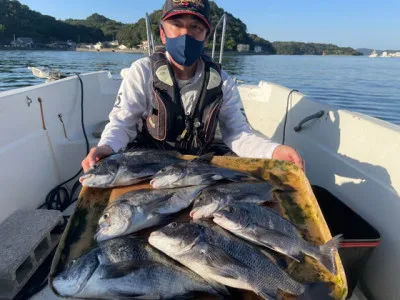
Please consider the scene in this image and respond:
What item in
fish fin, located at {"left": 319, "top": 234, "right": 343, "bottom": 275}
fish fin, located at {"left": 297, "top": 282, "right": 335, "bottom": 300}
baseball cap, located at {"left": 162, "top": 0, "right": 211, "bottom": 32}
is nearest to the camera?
fish fin, located at {"left": 297, "top": 282, "right": 335, "bottom": 300}

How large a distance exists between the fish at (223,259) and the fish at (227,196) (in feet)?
0.74

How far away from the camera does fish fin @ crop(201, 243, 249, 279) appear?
1694 millimetres

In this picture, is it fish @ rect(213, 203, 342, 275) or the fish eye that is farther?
fish @ rect(213, 203, 342, 275)

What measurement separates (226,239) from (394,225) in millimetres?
1652

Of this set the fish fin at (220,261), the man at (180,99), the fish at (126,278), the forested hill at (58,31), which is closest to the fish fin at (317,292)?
the fish fin at (220,261)

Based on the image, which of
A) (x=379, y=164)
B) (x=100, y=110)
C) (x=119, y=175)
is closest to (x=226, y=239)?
(x=119, y=175)

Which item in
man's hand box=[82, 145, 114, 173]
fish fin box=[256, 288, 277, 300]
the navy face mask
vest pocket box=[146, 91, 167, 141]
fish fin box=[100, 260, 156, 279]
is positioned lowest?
fish fin box=[256, 288, 277, 300]

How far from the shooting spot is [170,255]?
70.8 inches

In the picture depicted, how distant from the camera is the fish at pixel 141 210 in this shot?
6.57ft

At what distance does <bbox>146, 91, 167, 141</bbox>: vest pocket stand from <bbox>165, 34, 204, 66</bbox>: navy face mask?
0.47m

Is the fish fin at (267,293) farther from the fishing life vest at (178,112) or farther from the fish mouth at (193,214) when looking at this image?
the fishing life vest at (178,112)

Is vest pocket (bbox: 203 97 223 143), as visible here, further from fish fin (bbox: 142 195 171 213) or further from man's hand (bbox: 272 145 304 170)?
fish fin (bbox: 142 195 171 213)

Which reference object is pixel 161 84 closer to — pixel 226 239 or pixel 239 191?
pixel 239 191

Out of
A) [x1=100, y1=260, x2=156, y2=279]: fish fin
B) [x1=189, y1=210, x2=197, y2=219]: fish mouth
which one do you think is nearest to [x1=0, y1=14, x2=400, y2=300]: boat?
[x1=100, y1=260, x2=156, y2=279]: fish fin
